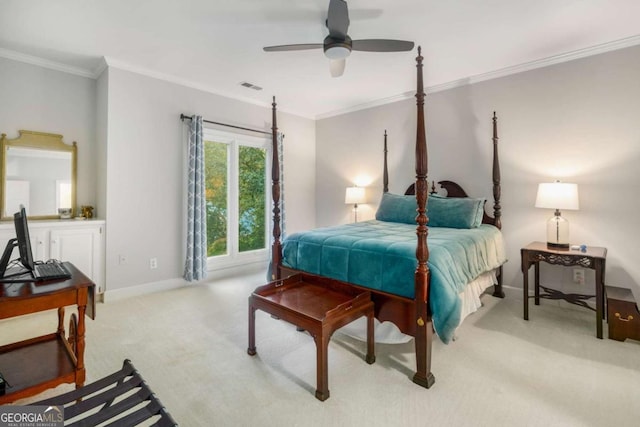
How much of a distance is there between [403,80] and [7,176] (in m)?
4.59

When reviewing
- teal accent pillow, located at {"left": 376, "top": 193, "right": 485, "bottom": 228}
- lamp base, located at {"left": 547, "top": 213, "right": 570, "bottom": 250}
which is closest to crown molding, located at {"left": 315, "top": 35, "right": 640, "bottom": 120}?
teal accent pillow, located at {"left": 376, "top": 193, "right": 485, "bottom": 228}

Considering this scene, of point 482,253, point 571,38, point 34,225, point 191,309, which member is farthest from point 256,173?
point 571,38

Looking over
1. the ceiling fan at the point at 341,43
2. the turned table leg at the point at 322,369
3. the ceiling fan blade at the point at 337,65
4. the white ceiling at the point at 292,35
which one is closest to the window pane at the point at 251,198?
→ the white ceiling at the point at 292,35

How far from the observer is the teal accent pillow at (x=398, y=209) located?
12.6ft

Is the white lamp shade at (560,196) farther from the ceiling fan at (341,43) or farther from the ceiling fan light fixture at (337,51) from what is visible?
the ceiling fan light fixture at (337,51)

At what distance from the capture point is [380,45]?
248 centimetres

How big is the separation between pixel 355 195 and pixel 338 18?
9.43 feet

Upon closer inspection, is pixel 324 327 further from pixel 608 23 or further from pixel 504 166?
pixel 608 23

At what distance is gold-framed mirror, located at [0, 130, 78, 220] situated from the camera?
3.25 meters

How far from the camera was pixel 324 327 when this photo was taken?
5.99 feet

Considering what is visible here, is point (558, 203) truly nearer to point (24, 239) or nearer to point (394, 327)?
point (394, 327)

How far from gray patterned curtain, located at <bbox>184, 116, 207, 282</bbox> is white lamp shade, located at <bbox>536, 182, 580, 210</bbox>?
385 centimetres

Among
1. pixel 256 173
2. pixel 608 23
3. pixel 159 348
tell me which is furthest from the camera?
pixel 256 173

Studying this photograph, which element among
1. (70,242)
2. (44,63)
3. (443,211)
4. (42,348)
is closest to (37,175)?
(70,242)
